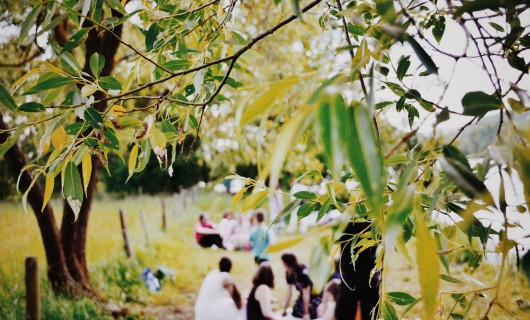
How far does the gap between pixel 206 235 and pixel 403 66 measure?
256 inches

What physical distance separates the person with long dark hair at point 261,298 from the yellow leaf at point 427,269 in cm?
323

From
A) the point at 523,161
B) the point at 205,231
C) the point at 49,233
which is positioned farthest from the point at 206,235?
the point at 523,161

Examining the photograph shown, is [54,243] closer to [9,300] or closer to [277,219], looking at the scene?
[9,300]

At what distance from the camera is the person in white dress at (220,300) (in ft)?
11.4

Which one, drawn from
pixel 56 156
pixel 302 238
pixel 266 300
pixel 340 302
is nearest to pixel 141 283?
→ pixel 266 300

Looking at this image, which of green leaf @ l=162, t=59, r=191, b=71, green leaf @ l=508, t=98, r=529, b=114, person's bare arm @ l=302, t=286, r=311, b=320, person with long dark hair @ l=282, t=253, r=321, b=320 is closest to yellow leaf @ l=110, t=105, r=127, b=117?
green leaf @ l=162, t=59, r=191, b=71

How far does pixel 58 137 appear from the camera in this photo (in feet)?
1.94

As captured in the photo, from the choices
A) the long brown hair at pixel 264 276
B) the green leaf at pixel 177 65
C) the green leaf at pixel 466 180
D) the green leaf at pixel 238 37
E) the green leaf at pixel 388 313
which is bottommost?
the long brown hair at pixel 264 276

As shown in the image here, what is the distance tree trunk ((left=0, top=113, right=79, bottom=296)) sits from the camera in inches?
133

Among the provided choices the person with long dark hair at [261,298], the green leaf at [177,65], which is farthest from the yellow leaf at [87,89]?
the person with long dark hair at [261,298]

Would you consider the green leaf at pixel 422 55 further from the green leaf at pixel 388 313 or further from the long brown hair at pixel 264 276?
the long brown hair at pixel 264 276

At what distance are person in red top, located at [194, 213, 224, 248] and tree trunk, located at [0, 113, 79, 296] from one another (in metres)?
3.11

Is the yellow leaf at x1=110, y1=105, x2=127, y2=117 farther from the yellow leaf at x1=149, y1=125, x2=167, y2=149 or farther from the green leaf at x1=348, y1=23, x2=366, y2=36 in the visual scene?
the green leaf at x1=348, y1=23, x2=366, y2=36

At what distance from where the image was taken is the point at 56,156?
62 centimetres
